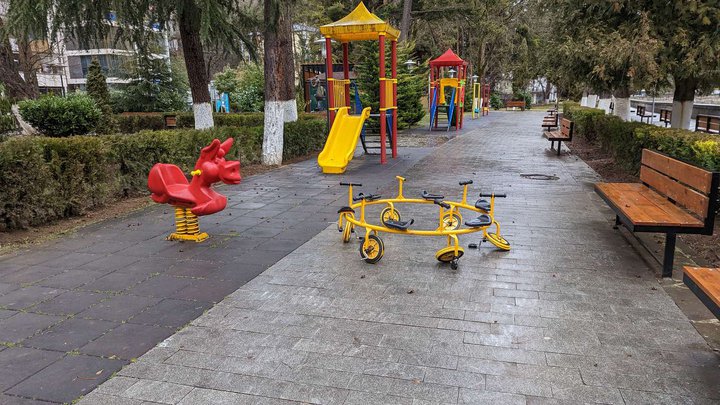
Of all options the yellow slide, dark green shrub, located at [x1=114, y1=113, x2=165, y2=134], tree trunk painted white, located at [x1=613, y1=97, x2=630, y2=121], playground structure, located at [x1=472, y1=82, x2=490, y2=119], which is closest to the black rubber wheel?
the yellow slide

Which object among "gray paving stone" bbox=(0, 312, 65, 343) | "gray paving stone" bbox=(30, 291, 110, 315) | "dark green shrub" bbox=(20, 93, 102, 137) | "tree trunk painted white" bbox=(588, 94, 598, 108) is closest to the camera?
"gray paving stone" bbox=(0, 312, 65, 343)

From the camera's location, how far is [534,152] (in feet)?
46.3

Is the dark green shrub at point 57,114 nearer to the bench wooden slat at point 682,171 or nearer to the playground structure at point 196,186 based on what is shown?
the playground structure at point 196,186

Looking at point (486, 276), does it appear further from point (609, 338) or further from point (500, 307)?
point (609, 338)

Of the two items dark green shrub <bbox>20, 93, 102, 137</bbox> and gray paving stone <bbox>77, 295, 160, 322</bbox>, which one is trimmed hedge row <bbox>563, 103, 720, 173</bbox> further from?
dark green shrub <bbox>20, 93, 102, 137</bbox>

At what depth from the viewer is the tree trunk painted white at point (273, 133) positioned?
37.7 ft

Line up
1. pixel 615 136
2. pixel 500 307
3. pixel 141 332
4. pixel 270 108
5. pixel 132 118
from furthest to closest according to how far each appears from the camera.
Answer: pixel 132 118 < pixel 270 108 < pixel 615 136 < pixel 500 307 < pixel 141 332

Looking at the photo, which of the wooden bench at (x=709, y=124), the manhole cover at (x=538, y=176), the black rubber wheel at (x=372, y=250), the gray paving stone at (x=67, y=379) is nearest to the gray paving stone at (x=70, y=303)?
the gray paving stone at (x=67, y=379)

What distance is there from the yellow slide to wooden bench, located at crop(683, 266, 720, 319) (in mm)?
7931

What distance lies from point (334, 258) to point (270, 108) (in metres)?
7.12

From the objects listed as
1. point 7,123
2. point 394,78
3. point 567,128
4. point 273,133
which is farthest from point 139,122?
point 567,128

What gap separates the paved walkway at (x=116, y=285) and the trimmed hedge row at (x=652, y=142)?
471 centimetres

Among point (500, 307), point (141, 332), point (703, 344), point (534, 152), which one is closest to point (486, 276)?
point (500, 307)

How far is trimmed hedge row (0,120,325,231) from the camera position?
6.05 m
